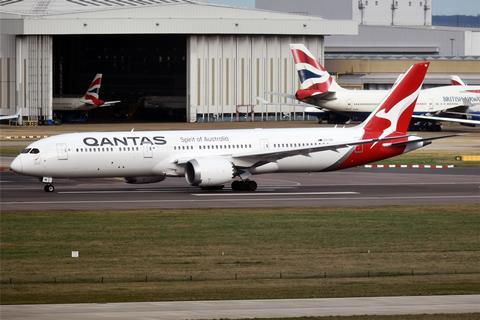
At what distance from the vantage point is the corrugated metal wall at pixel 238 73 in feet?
416

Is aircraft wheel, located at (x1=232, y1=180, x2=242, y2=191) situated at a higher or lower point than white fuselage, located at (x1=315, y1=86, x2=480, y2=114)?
lower

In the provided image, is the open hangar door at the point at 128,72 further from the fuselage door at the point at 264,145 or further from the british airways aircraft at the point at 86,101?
the fuselage door at the point at 264,145

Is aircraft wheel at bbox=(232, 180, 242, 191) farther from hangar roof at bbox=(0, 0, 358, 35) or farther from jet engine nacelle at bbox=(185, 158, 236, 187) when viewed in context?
hangar roof at bbox=(0, 0, 358, 35)

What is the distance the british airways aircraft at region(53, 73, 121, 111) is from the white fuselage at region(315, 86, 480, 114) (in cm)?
2639

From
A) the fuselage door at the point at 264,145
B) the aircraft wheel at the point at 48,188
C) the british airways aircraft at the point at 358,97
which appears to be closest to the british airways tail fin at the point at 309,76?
the british airways aircraft at the point at 358,97

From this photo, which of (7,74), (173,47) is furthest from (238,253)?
(173,47)

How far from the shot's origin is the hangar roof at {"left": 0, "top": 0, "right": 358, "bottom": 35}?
122 m

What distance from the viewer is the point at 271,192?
187 ft

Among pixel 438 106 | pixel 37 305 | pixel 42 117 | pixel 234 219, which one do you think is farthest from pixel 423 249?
pixel 42 117

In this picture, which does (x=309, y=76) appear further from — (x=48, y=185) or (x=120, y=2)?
(x=48, y=185)

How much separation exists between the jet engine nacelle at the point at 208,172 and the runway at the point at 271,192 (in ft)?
2.07

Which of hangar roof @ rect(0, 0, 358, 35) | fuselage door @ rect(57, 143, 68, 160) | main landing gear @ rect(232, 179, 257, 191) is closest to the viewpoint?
fuselage door @ rect(57, 143, 68, 160)

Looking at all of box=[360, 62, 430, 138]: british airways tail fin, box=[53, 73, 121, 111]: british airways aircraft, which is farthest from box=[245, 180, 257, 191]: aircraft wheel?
box=[53, 73, 121, 111]: british airways aircraft

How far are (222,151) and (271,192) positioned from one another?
9.79 feet
